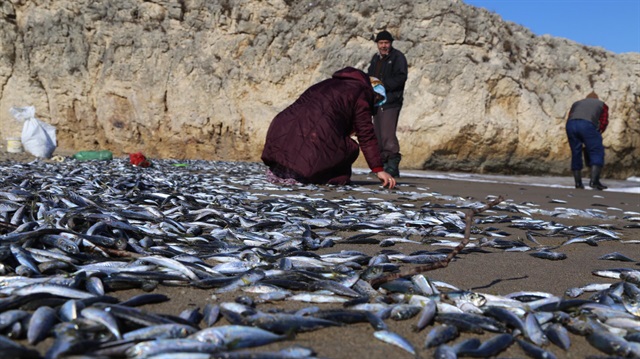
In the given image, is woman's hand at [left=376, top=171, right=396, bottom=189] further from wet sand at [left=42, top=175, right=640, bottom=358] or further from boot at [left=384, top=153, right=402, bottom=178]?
wet sand at [left=42, top=175, right=640, bottom=358]

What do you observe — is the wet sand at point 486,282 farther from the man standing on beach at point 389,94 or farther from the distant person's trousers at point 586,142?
the distant person's trousers at point 586,142

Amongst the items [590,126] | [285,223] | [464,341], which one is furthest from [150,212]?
[590,126]

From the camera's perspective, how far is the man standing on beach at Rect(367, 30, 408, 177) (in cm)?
879

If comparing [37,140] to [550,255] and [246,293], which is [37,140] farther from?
[550,255]

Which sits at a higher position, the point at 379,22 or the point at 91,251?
the point at 379,22

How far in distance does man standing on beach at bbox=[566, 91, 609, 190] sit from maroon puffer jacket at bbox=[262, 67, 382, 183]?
4.78 m

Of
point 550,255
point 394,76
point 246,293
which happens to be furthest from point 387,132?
point 246,293

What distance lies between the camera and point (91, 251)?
264 cm

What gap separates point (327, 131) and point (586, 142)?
5484 mm

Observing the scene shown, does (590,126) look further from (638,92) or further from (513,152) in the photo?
(638,92)

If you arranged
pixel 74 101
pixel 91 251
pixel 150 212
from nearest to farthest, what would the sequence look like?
pixel 91 251
pixel 150 212
pixel 74 101

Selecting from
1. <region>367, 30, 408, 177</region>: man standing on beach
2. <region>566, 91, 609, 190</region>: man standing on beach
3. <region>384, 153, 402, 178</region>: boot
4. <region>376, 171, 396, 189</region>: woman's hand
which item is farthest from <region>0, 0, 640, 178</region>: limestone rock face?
A: <region>376, 171, 396, 189</region>: woman's hand

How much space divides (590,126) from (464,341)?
9.15 metres

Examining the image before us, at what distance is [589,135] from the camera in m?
9.63
